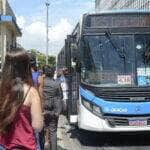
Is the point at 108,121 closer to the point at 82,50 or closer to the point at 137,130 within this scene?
the point at 137,130

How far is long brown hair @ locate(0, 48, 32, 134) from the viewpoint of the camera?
4941 millimetres

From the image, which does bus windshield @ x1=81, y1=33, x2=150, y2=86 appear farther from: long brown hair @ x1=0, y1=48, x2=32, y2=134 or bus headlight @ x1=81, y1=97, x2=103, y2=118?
long brown hair @ x1=0, y1=48, x2=32, y2=134

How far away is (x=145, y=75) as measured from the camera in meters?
14.0

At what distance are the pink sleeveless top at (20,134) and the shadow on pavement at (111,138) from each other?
928 cm

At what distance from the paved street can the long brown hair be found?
7.97 meters

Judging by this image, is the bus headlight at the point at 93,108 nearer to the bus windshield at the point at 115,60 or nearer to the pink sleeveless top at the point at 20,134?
the bus windshield at the point at 115,60

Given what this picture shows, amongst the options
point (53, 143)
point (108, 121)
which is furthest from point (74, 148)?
point (53, 143)

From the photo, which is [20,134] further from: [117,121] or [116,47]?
[116,47]

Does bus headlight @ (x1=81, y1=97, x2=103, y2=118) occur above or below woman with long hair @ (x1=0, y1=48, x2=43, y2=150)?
below

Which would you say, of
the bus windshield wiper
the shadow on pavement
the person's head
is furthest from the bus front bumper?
the person's head

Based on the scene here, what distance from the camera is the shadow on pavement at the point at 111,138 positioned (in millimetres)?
14422

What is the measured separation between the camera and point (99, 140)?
592 inches

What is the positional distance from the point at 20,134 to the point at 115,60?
30.0 ft

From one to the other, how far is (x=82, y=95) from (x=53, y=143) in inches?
146
